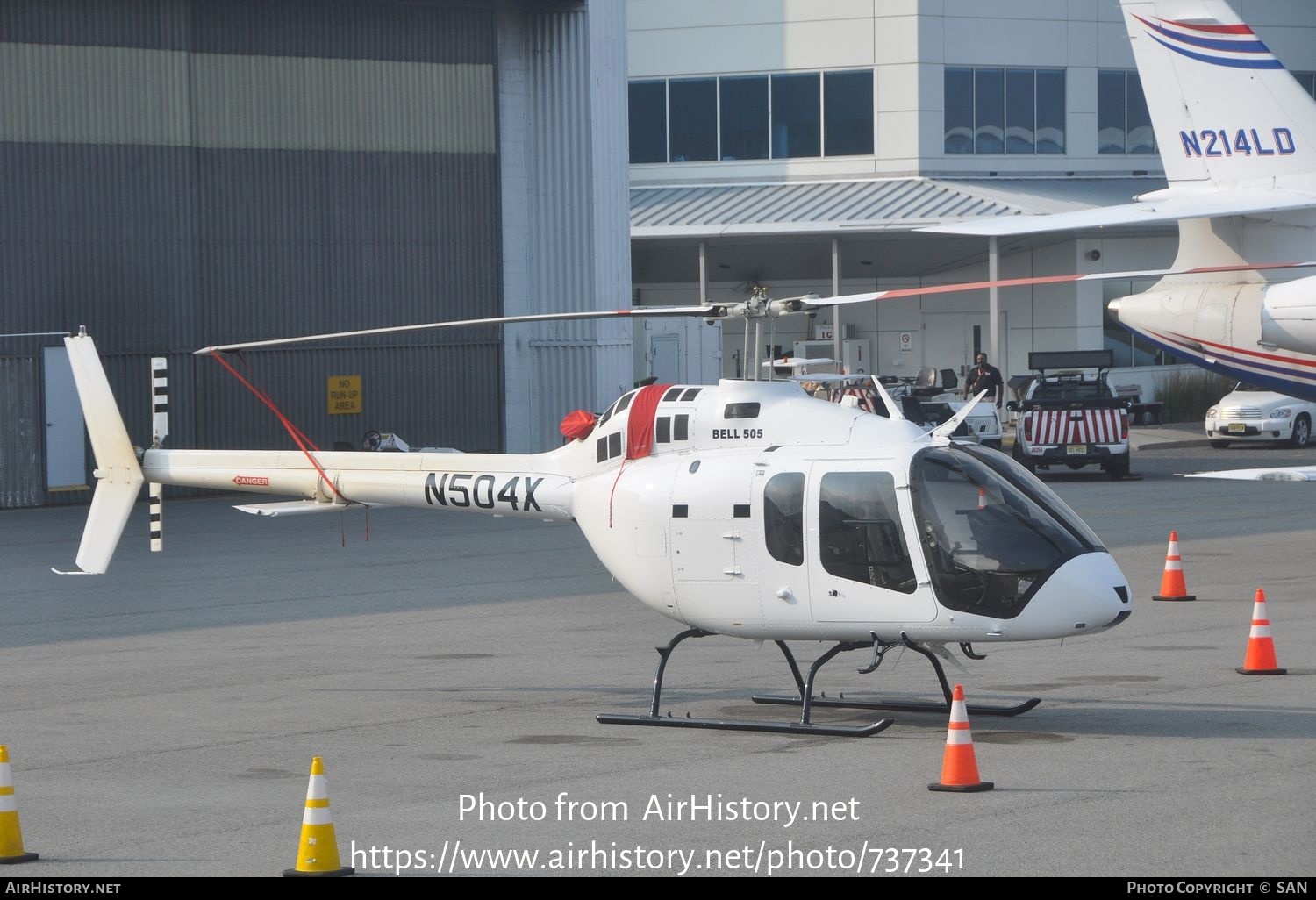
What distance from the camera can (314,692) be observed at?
42.0 ft

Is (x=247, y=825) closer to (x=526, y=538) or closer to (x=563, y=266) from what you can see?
(x=526, y=538)

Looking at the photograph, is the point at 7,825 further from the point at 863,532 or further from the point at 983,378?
the point at 983,378

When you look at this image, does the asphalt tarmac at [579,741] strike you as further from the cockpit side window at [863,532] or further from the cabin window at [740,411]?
the cabin window at [740,411]

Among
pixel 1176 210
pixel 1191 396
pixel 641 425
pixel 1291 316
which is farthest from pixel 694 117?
pixel 641 425

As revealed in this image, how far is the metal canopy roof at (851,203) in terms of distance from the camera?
42469 mm

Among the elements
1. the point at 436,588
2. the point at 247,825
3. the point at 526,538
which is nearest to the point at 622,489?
the point at 247,825

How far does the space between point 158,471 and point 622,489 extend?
402 centimetres

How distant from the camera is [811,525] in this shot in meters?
11.0

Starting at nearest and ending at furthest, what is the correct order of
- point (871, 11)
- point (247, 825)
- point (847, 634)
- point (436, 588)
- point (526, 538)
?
point (247, 825) < point (847, 634) < point (436, 588) < point (526, 538) < point (871, 11)

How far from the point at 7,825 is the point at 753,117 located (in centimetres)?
4085

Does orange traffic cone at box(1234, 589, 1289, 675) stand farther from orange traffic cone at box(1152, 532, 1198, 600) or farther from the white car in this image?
the white car

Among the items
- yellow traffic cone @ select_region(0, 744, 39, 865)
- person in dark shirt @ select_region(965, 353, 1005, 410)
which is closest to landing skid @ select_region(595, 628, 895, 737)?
yellow traffic cone @ select_region(0, 744, 39, 865)

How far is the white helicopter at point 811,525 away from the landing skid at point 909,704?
18 millimetres

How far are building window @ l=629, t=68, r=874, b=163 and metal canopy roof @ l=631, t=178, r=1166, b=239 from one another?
0.92m
